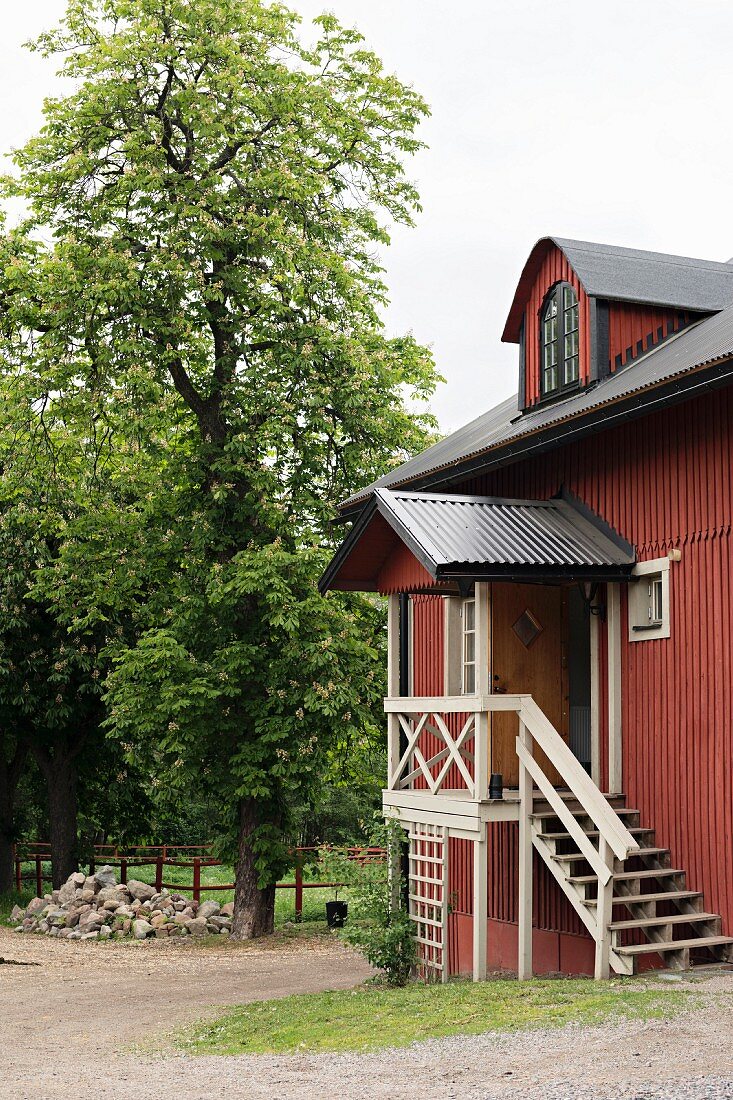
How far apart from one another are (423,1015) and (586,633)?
5053 mm

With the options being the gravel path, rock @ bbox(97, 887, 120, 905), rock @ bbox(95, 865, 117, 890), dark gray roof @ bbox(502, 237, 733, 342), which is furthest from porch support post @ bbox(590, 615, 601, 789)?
rock @ bbox(95, 865, 117, 890)

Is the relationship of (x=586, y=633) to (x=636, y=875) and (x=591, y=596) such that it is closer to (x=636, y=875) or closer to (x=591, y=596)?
(x=591, y=596)

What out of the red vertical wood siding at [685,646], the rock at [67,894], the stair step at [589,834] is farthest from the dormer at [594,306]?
the rock at [67,894]

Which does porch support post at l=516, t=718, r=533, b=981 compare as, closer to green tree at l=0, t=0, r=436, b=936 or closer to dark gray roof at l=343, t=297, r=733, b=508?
dark gray roof at l=343, t=297, r=733, b=508

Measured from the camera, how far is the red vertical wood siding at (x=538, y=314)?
1363cm

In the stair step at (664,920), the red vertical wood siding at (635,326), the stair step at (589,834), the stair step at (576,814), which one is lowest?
the stair step at (664,920)

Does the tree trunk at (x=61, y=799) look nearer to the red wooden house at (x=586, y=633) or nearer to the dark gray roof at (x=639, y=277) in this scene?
the red wooden house at (x=586, y=633)

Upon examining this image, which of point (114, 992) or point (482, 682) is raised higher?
point (482, 682)

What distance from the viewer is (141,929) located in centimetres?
1941

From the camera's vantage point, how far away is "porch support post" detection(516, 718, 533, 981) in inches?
437

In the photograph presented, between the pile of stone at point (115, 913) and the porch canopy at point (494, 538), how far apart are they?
9.27 m

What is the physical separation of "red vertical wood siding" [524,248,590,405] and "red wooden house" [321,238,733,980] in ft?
0.13

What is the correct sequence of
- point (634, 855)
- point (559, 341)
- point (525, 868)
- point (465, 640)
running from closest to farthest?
1. point (634, 855)
2. point (525, 868)
3. point (465, 640)
4. point (559, 341)

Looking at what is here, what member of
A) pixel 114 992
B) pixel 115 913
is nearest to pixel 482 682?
pixel 114 992
